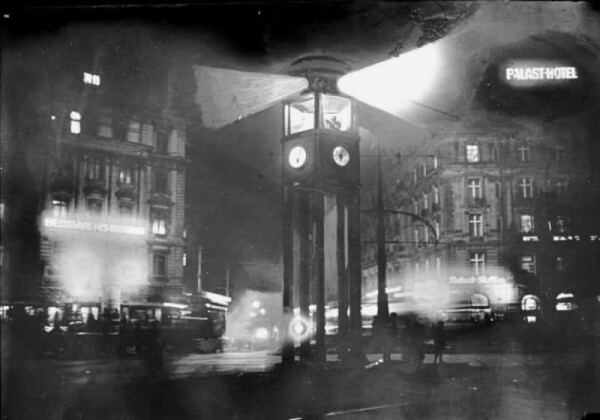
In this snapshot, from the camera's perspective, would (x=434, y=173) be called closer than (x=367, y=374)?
No

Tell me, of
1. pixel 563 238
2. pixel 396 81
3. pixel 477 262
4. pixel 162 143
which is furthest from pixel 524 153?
pixel 162 143

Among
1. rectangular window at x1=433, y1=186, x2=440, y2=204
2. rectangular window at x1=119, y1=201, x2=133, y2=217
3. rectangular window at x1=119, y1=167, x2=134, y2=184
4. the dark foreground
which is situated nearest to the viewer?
the dark foreground

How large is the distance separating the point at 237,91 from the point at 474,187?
410 cm

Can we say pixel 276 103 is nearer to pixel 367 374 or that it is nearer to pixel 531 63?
pixel 531 63

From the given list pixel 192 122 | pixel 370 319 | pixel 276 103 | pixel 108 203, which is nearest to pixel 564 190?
pixel 370 319

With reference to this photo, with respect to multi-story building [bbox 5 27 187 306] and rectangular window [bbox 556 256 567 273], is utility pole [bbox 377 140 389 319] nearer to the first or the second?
rectangular window [bbox 556 256 567 273]

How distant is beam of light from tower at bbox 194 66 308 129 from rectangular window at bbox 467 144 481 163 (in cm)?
278

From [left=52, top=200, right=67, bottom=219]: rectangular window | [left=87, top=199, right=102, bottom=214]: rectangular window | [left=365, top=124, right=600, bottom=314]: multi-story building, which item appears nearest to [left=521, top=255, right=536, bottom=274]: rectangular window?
[left=365, top=124, right=600, bottom=314]: multi-story building

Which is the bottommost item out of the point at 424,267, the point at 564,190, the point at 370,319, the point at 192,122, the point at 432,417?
the point at 432,417

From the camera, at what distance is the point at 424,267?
862 centimetres

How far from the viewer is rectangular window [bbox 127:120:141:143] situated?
9297 mm

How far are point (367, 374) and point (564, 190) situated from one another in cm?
407

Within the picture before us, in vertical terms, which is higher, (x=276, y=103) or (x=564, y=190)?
(x=276, y=103)

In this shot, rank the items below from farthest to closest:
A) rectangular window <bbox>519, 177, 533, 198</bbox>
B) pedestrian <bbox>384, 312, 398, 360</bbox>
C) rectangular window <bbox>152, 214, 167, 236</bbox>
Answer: rectangular window <bbox>152, 214, 167, 236</bbox> < pedestrian <bbox>384, 312, 398, 360</bbox> < rectangular window <bbox>519, 177, 533, 198</bbox>
